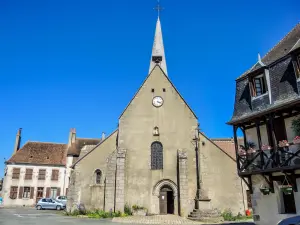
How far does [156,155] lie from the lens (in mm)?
20391

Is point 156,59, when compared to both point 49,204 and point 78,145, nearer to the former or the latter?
point 78,145

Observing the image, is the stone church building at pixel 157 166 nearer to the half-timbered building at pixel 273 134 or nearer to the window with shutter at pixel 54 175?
the half-timbered building at pixel 273 134

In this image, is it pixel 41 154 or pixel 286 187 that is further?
pixel 41 154

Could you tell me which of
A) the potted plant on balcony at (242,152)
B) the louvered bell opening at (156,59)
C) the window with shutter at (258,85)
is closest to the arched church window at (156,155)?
the potted plant on balcony at (242,152)

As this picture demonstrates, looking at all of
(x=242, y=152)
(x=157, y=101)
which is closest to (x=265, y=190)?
(x=242, y=152)

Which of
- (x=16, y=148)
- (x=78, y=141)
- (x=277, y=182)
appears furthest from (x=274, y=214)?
(x=16, y=148)

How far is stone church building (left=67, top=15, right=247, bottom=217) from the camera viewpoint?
1914 cm

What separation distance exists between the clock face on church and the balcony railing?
A: 10.0 meters

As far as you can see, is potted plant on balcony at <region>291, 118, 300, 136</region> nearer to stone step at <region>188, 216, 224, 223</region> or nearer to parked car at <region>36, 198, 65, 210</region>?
stone step at <region>188, 216, 224, 223</region>

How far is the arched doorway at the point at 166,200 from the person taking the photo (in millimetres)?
19328

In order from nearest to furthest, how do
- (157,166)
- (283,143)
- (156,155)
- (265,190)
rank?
(283,143) → (265,190) → (157,166) → (156,155)

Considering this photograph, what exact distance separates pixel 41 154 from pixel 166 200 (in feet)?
Answer: 80.7

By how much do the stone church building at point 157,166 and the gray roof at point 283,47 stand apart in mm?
7932

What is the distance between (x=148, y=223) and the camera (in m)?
14.9
